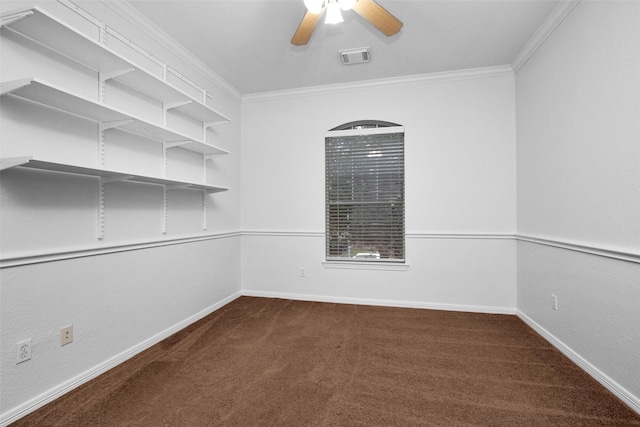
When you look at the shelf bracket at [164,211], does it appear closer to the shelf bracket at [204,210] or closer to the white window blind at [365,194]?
the shelf bracket at [204,210]

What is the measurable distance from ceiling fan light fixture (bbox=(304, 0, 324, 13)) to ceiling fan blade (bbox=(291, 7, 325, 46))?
32 mm

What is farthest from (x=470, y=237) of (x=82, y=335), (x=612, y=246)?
(x=82, y=335)

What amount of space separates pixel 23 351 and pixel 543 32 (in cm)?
420

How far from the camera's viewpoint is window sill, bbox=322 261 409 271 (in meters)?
3.34

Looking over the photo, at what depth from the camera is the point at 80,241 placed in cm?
184

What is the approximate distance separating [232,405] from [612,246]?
2.42 metres

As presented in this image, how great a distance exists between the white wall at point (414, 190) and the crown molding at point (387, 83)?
0.5 inches

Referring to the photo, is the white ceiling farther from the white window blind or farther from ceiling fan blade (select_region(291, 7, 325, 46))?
the white window blind

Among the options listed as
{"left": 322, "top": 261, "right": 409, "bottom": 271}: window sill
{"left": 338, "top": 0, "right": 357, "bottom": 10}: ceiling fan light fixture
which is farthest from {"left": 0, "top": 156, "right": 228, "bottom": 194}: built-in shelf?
{"left": 322, "top": 261, "right": 409, "bottom": 271}: window sill

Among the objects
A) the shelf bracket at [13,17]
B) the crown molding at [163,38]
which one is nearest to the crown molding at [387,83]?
the crown molding at [163,38]

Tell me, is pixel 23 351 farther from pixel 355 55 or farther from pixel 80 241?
pixel 355 55

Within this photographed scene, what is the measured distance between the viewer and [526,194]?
2.82 metres

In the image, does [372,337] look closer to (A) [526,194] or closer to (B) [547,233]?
(B) [547,233]

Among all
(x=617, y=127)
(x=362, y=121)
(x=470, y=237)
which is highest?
(x=362, y=121)
